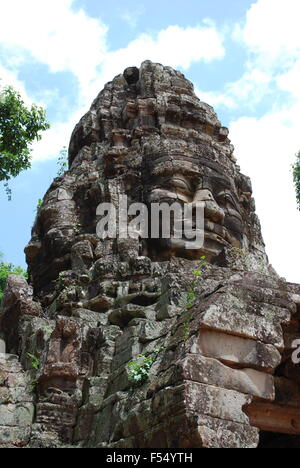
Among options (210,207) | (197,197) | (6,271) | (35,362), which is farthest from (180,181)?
(6,271)

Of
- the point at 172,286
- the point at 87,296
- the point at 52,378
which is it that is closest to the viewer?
the point at 52,378

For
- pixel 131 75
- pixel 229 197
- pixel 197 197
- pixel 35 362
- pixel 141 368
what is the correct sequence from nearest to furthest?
pixel 141 368
pixel 35 362
pixel 197 197
pixel 229 197
pixel 131 75

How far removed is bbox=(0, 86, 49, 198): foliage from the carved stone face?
2403 mm

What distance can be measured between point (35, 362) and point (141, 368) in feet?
6.48

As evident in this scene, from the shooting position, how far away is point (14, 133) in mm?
11680

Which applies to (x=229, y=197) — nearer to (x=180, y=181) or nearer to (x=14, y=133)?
(x=180, y=181)

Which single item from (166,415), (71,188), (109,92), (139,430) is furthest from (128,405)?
(109,92)

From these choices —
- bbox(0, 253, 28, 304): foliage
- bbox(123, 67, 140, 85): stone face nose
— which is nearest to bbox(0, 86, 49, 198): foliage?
bbox(123, 67, 140, 85): stone face nose

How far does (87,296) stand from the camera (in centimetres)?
962

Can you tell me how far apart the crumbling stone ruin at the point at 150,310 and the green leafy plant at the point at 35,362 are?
0.09 feet

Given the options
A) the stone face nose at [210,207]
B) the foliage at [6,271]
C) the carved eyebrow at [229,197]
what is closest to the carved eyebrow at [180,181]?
the stone face nose at [210,207]

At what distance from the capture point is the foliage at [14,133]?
11523 millimetres

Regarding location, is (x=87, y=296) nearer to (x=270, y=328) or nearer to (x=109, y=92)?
(x=270, y=328)
